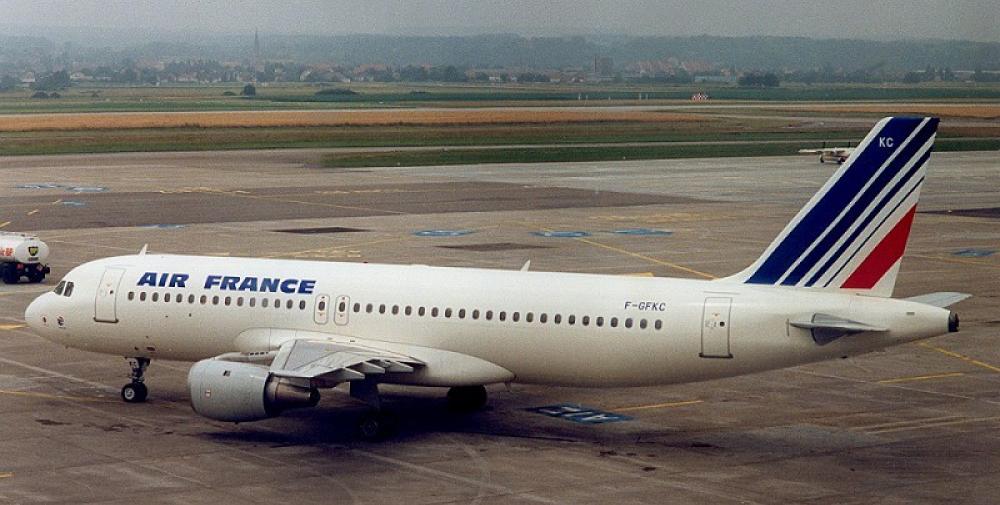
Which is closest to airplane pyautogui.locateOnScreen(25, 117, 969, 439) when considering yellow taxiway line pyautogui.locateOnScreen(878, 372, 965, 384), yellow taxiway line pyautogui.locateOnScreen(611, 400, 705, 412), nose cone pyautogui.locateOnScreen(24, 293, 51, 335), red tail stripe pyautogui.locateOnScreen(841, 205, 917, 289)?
red tail stripe pyautogui.locateOnScreen(841, 205, 917, 289)

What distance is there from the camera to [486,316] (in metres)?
37.0

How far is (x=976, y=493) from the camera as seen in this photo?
31484mm

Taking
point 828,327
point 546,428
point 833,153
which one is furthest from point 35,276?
point 833,153

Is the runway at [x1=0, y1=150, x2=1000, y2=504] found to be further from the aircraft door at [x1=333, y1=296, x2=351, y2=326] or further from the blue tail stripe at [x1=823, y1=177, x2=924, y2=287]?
the blue tail stripe at [x1=823, y1=177, x2=924, y2=287]

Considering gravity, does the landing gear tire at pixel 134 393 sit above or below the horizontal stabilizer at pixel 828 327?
below

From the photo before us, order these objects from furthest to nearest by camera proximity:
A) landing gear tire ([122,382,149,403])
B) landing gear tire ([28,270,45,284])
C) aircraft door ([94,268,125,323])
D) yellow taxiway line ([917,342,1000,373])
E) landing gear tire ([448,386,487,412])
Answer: landing gear tire ([28,270,45,284]) → yellow taxiway line ([917,342,1000,373]) → landing gear tire ([122,382,149,403]) → aircraft door ([94,268,125,323]) → landing gear tire ([448,386,487,412])

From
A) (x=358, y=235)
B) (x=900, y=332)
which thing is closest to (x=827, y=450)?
(x=900, y=332)

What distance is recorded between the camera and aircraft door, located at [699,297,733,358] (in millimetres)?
34781

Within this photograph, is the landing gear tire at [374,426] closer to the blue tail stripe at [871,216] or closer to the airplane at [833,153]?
the blue tail stripe at [871,216]

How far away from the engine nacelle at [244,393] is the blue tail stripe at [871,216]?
1170 cm

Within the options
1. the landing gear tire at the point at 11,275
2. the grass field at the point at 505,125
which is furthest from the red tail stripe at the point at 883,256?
the grass field at the point at 505,125

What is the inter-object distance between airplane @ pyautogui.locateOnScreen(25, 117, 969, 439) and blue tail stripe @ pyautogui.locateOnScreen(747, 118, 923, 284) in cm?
3

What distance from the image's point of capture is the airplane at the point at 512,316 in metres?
34.5

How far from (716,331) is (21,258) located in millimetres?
36311
